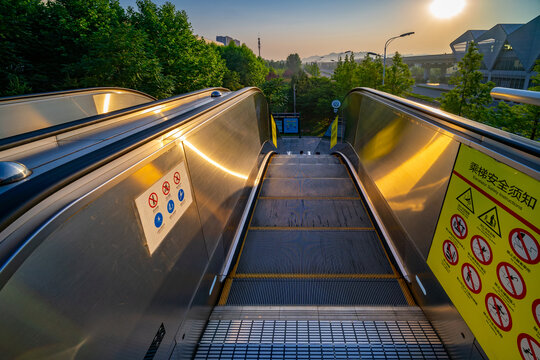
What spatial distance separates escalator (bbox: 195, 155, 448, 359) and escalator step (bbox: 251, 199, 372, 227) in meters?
0.02

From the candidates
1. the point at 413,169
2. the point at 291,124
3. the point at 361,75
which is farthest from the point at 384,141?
the point at 361,75

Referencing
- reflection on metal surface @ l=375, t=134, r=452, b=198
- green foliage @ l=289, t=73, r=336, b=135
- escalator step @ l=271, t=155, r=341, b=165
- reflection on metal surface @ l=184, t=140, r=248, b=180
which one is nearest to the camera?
reflection on metal surface @ l=375, t=134, r=452, b=198

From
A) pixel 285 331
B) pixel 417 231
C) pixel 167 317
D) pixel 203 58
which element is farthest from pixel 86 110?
pixel 203 58

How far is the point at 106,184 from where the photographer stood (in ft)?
4.94

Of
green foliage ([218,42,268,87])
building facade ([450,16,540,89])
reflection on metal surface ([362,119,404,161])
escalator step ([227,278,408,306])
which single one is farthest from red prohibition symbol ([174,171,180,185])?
green foliage ([218,42,268,87])

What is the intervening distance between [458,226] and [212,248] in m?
2.46

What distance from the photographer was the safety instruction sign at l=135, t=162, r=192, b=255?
191cm

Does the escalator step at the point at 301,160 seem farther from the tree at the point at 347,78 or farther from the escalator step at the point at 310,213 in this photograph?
the tree at the point at 347,78

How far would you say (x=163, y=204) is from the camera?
2.14 metres

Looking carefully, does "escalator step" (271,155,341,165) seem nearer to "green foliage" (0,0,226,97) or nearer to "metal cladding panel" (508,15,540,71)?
"green foliage" (0,0,226,97)

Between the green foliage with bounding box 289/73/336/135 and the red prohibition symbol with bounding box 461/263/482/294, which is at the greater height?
the red prohibition symbol with bounding box 461/263/482/294

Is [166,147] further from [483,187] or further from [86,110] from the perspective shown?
[86,110]

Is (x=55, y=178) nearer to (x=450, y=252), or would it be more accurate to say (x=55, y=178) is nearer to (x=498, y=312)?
(x=498, y=312)

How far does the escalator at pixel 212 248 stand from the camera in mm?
1186
